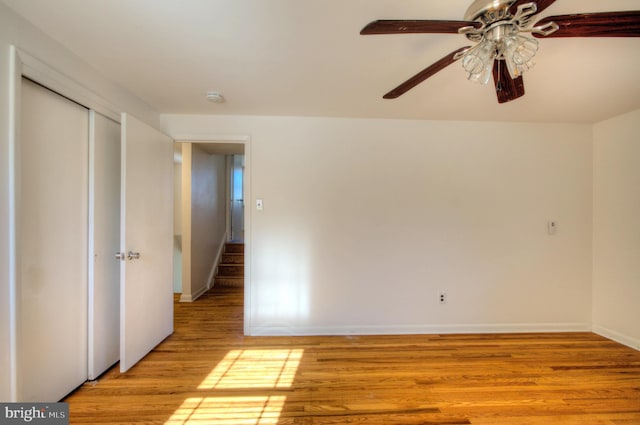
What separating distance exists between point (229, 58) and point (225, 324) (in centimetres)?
256

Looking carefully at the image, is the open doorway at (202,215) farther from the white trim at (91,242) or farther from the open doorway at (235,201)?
the white trim at (91,242)

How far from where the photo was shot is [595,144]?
271cm

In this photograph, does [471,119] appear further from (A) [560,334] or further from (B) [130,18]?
(B) [130,18]

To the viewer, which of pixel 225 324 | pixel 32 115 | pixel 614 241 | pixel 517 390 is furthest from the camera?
pixel 225 324

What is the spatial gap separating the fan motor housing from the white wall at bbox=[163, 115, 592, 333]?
5.36ft

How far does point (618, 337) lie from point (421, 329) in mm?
1835

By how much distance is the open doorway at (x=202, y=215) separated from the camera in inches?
144

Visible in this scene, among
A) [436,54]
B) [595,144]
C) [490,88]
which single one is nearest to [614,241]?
[595,144]

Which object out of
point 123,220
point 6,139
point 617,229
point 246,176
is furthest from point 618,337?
point 6,139

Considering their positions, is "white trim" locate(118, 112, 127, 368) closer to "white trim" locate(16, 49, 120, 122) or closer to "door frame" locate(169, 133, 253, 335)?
"white trim" locate(16, 49, 120, 122)

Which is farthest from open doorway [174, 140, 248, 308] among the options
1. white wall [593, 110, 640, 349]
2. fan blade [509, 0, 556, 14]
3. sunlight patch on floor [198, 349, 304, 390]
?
white wall [593, 110, 640, 349]

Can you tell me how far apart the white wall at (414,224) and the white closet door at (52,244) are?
1049 mm

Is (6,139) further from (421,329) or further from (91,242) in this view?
(421,329)

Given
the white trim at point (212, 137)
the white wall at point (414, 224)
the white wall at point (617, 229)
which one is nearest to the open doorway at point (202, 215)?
the white trim at point (212, 137)
